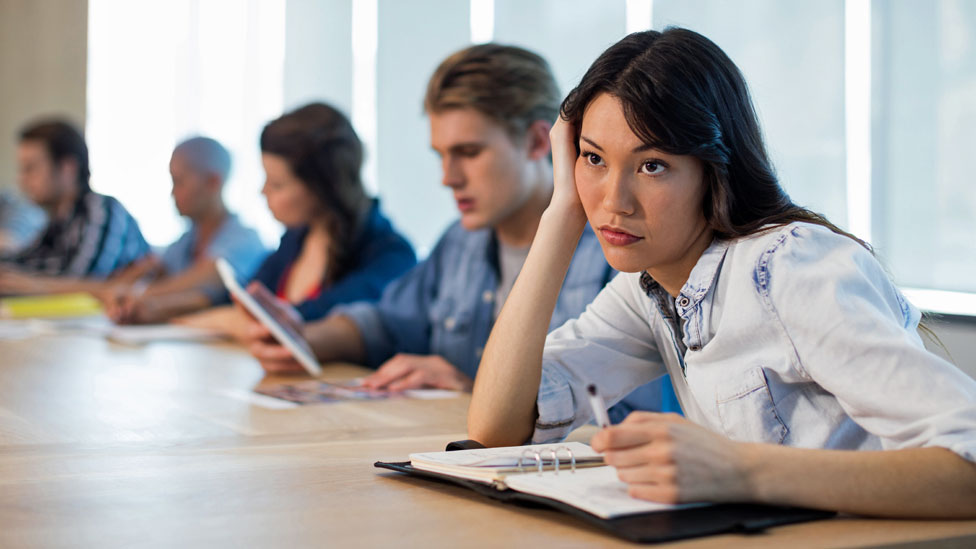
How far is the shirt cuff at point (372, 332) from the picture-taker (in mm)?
2455

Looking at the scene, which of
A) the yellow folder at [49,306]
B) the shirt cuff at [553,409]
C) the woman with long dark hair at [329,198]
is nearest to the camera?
the shirt cuff at [553,409]

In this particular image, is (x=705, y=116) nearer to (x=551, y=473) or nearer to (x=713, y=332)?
(x=713, y=332)

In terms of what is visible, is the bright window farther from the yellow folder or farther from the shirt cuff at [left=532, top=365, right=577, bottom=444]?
the shirt cuff at [left=532, top=365, right=577, bottom=444]

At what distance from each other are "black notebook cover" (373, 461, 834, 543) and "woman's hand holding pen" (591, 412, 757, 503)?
0.02m

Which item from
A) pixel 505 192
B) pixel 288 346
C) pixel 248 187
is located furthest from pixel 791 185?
pixel 248 187

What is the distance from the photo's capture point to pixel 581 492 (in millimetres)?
953

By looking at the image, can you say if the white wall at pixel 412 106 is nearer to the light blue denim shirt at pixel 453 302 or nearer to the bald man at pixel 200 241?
the bald man at pixel 200 241

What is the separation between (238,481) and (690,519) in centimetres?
54

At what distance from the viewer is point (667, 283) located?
4.18ft

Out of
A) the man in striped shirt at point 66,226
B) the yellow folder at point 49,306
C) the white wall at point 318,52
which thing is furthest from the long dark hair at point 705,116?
the white wall at point 318,52

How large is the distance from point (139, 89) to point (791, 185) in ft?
18.4

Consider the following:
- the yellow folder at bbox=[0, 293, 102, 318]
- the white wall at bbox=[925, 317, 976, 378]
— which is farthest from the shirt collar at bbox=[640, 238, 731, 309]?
the yellow folder at bbox=[0, 293, 102, 318]

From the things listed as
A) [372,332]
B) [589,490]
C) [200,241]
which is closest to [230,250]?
[200,241]

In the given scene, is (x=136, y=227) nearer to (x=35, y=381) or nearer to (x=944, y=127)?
(x=35, y=381)
